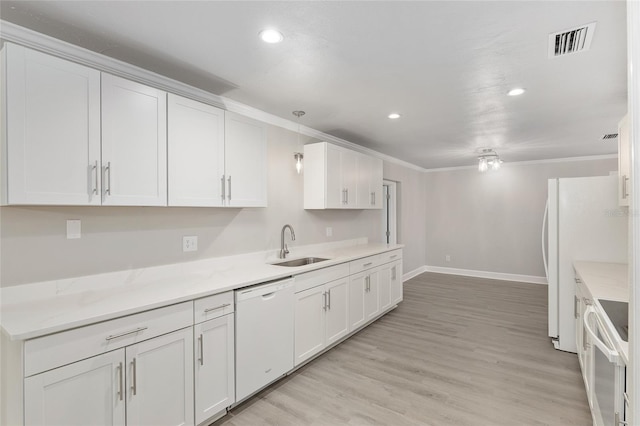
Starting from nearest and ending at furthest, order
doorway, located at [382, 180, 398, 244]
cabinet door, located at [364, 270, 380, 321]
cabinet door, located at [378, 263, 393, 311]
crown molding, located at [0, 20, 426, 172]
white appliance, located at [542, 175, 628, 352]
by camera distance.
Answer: crown molding, located at [0, 20, 426, 172], white appliance, located at [542, 175, 628, 352], cabinet door, located at [364, 270, 380, 321], cabinet door, located at [378, 263, 393, 311], doorway, located at [382, 180, 398, 244]

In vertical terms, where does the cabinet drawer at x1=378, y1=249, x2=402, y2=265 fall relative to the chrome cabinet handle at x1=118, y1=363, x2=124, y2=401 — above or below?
above

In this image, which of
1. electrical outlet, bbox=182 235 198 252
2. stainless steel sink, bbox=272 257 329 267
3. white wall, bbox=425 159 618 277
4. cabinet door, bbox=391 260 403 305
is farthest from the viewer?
white wall, bbox=425 159 618 277

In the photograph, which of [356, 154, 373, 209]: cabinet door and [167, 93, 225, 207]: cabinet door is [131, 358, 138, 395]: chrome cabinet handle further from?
[356, 154, 373, 209]: cabinet door

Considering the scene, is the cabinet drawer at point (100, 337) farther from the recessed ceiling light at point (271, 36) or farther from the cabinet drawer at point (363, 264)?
the cabinet drawer at point (363, 264)

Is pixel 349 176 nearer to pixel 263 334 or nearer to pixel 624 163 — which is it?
pixel 263 334

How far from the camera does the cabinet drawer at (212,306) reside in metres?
1.97

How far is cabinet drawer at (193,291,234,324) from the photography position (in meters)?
1.97

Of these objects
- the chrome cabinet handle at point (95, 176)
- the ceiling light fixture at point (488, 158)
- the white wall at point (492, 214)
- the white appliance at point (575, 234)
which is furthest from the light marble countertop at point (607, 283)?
the white wall at point (492, 214)

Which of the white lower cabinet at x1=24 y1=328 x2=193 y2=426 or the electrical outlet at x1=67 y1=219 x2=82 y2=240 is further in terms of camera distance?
the electrical outlet at x1=67 y1=219 x2=82 y2=240

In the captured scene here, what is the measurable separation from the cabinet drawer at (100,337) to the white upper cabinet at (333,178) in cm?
202

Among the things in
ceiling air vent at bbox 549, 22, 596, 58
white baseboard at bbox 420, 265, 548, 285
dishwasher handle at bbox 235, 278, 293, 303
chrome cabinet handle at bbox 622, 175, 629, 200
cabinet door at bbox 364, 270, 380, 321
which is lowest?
white baseboard at bbox 420, 265, 548, 285

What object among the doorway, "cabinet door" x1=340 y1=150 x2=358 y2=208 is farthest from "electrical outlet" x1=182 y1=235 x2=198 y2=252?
the doorway

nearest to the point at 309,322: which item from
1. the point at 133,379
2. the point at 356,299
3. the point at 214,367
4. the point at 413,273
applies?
the point at 356,299

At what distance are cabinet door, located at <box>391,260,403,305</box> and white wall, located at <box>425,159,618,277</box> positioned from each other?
306cm
